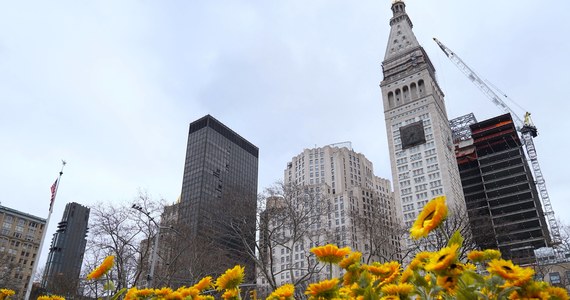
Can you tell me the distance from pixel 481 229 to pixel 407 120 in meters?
75.9

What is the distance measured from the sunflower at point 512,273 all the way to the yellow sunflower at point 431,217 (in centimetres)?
31

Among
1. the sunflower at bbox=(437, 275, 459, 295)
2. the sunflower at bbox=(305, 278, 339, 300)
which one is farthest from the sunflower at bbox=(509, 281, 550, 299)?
the sunflower at bbox=(305, 278, 339, 300)

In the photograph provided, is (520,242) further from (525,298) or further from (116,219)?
(525,298)

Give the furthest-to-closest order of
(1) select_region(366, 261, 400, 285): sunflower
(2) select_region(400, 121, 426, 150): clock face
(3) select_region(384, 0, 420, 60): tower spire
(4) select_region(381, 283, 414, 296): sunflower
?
(3) select_region(384, 0, 420, 60): tower spire → (2) select_region(400, 121, 426, 150): clock face → (1) select_region(366, 261, 400, 285): sunflower → (4) select_region(381, 283, 414, 296): sunflower

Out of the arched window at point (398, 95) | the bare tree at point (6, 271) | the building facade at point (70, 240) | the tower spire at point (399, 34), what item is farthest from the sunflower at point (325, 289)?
the building facade at point (70, 240)

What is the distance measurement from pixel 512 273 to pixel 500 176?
4542 inches

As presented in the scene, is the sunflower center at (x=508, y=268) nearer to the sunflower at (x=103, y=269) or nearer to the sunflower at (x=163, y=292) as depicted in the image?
the sunflower at (x=163, y=292)

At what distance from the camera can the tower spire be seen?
120250mm

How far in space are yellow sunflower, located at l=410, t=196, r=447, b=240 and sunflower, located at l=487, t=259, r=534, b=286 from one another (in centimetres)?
31

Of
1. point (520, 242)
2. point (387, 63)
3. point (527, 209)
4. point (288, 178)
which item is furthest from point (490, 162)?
point (288, 178)

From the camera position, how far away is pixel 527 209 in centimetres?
9438

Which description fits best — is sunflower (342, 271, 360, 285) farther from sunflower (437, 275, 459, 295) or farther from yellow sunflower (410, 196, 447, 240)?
sunflower (437, 275, 459, 295)

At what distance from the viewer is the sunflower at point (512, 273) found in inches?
65.4

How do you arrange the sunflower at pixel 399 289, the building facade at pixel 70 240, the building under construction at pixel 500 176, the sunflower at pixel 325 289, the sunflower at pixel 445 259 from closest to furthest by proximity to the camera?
1. the sunflower at pixel 445 259
2. the sunflower at pixel 399 289
3. the sunflower at pixel 325 289
4. the building under construction at pixel 500 176
5. the building facade at pixel 70 240
